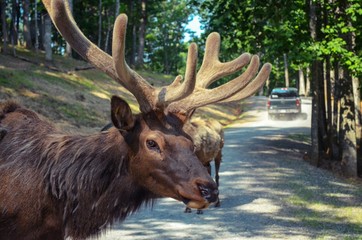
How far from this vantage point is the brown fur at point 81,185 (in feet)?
13.0

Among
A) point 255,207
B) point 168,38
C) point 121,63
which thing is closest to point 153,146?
point 121,63

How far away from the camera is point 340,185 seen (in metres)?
13.6

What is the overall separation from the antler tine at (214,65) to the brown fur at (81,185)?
1098 millimetres

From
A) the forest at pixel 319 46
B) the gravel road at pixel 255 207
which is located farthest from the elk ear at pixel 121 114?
the forest at pixel 319 46

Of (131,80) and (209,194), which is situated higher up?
(131,80)

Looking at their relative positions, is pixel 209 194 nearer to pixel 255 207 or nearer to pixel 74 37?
pixel 74 37

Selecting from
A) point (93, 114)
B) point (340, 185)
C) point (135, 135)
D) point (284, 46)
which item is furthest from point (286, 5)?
point (135, 135)

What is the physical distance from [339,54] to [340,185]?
11.6 feet

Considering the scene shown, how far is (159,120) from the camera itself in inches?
163

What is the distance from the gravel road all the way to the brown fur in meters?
0.33

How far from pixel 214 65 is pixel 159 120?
4.15 ft

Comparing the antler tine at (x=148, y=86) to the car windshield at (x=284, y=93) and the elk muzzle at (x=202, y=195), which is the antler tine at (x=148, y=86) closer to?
the elk muzzle at (x=202, y=195)

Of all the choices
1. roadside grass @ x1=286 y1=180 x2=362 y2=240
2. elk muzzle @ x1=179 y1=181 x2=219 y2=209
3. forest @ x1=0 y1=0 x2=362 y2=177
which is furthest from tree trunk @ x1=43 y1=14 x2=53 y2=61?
elk muzzle @ x1=179 y1=181 x2=219 y2=209

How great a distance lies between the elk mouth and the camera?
3670 millimetres
